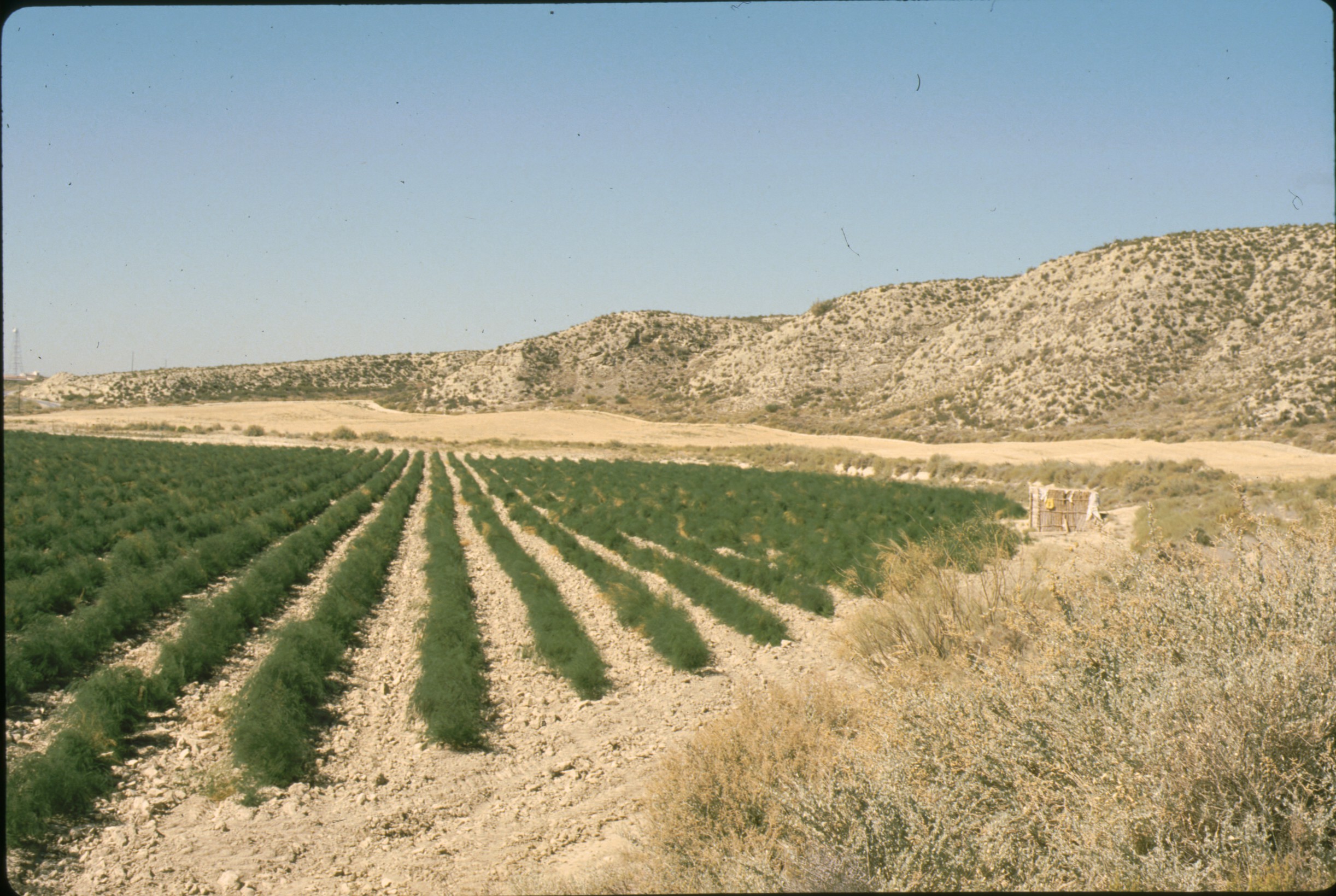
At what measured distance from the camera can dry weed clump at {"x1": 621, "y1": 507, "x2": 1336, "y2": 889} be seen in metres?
3.79

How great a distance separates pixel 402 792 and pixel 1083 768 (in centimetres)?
490

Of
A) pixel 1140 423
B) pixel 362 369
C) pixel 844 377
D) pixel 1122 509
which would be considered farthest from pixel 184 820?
pixel 362 369

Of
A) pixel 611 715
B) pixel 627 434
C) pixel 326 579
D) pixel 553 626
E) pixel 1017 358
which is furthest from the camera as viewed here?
pixel 627 434

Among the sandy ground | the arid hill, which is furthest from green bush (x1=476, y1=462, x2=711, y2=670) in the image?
the arid hill

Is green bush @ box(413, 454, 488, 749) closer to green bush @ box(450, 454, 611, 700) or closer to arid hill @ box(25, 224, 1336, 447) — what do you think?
green bush @ box(450, 454, 611, 700)

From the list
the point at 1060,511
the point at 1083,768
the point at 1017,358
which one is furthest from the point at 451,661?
the point at 1017,358

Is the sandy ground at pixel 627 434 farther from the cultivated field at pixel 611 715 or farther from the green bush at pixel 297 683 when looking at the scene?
the green bush at pixel 297 683

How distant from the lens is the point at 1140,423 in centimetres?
4841

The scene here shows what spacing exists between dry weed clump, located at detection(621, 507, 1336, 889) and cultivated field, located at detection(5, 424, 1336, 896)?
0.03m

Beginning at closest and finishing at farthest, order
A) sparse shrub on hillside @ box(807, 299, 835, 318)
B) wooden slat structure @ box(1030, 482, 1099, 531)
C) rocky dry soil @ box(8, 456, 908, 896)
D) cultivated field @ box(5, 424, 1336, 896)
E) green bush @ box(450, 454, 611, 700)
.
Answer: cultivated field @ box(5, 424, 1336, 896) → rocky dry soil @ box(8, 456, 908, 896) → green bush @ box(450, 454, 611, 700) → wooden slat structure @ box(1030, 482, 1099, 531) → sparse shrub on hillside @ box(807, 299, 835, 318)

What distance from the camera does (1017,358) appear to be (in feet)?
209

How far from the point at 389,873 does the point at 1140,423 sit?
52266mm

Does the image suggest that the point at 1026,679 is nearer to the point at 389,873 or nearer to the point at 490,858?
the point at 490,858

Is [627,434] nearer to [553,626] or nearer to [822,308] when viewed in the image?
[822,308]
